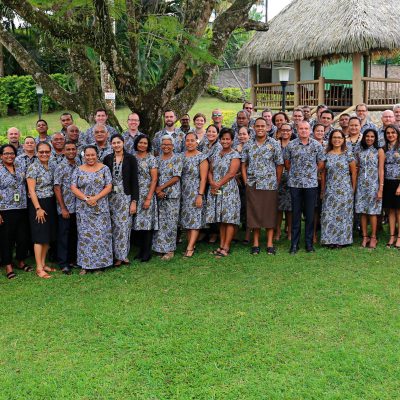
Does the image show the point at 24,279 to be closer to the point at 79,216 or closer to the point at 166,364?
the point at 79,216

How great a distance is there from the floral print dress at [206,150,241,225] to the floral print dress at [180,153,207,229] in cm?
15

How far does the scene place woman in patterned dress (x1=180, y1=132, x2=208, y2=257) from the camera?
6570 millimetres

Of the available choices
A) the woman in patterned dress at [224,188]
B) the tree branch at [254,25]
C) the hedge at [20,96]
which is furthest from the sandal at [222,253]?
the hedge at [20,96]

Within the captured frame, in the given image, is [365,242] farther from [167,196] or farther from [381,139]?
[167,196]

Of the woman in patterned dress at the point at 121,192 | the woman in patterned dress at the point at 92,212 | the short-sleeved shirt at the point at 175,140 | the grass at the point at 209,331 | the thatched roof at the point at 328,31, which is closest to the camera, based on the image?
the grass at the point at 209,331

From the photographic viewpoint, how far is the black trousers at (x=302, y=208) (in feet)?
21.7

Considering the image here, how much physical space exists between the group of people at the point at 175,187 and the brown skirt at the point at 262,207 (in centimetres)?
1

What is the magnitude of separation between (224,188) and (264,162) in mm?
617

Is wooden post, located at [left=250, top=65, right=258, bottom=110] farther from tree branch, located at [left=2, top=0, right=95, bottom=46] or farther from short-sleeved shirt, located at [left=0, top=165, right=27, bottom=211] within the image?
short-sleeved shirt, located at [left=0, top=165, right=27, bottom=211]

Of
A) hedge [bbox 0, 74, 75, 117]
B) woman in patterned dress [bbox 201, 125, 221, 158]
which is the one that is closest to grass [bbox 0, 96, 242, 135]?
hedge [bbox 0, 74, 75, 117]

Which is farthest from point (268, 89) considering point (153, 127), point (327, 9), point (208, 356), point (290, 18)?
point (208, 356)

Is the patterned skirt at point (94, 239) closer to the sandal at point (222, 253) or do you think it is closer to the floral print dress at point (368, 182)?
the sandal at point (222, 253)

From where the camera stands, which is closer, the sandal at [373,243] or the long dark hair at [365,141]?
the long dark hair at [365,141]

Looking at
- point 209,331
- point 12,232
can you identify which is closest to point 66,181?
point 12,232
